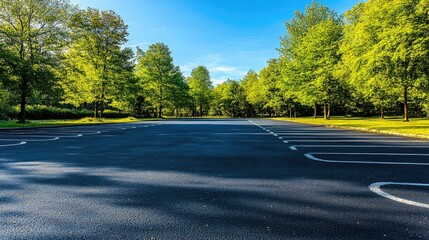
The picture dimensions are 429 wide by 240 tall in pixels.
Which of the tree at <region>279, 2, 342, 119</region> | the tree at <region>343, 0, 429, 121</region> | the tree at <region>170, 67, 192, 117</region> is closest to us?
the tree at <region>343, 0, 429, 121</region>

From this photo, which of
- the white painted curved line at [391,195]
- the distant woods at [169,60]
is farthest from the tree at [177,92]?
the white painted curved line at [391,195]

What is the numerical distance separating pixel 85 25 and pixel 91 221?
33.8m

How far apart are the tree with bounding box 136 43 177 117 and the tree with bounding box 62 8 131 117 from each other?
1838cm

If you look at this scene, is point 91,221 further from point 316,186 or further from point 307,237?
point 316,186

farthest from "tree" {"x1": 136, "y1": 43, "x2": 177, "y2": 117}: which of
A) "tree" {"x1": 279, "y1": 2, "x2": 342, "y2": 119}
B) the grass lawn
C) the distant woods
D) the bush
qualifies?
the grass lawn

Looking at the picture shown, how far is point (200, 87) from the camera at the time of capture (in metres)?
77.8

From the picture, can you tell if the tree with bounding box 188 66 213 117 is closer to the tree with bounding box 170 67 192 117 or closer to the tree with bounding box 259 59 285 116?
the tree with bounding box 170 67 192 117

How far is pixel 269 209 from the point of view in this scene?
3.31 m

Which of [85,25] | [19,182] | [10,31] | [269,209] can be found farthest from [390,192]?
[85,25]

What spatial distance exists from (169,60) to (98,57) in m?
23.1

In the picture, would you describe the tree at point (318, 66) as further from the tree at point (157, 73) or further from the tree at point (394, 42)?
the tree at point (157, 73)

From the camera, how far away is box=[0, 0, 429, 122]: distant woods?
17.6 m

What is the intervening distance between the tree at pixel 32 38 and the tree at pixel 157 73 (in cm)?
2884

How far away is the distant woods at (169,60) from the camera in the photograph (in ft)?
57.9
